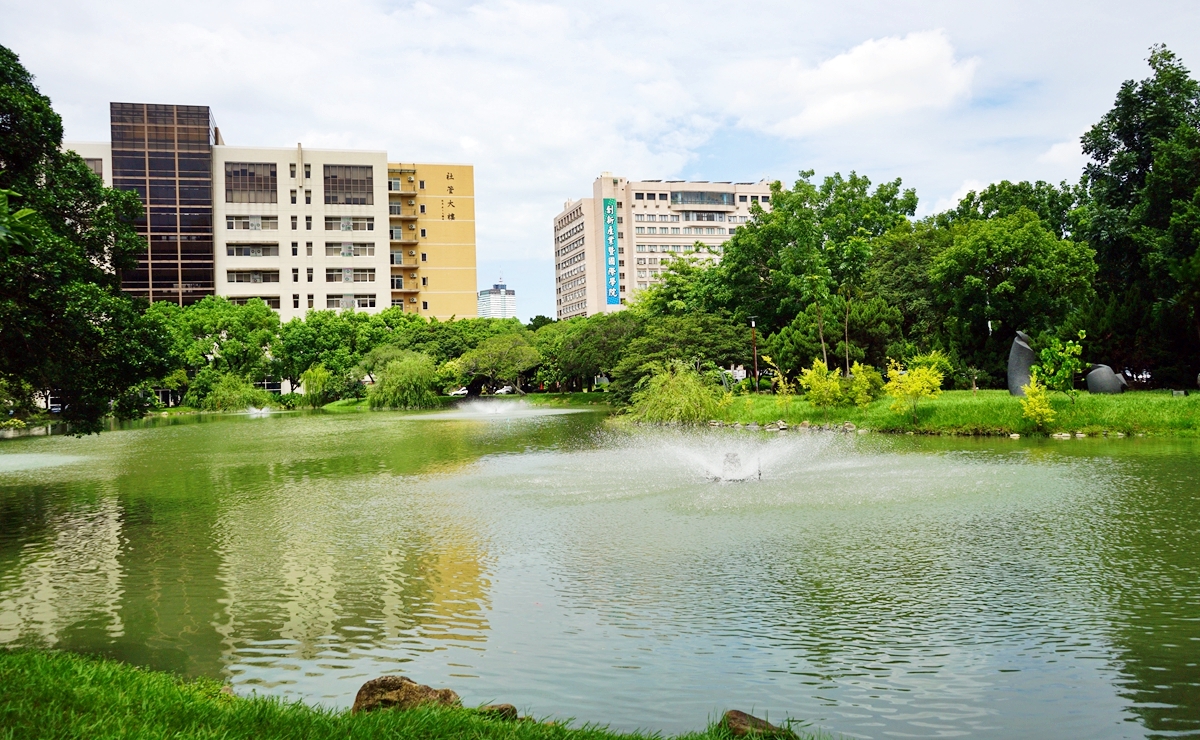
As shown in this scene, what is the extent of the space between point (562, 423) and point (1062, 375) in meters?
18.1

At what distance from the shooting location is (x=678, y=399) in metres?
31.2

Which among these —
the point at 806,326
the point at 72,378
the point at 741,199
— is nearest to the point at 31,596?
the point at 72,378

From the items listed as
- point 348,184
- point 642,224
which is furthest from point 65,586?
point 642,224

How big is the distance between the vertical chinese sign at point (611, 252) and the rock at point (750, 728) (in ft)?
320

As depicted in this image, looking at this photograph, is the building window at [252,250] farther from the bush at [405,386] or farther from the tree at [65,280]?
the tree at [65,280]

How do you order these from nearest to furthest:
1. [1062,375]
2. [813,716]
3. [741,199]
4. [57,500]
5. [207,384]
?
[813,716] → [57,500] → [1062,375] → [207,384] → [741,199]

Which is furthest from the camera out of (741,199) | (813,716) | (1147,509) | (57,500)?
(741,199)

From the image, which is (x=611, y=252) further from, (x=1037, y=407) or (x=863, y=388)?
(x=1037, y=407)

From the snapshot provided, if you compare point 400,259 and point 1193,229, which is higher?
point 400,259

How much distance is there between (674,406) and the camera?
31125mm

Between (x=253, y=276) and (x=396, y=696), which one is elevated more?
(x=253, y=276)

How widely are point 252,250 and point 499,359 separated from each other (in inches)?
1168

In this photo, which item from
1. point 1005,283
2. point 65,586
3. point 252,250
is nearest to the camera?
point 65,586

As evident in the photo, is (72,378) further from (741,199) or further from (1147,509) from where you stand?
(741,199)
